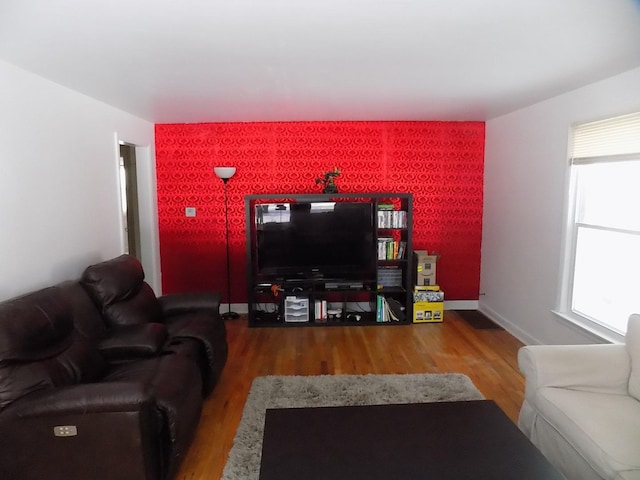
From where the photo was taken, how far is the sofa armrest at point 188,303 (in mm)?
3475

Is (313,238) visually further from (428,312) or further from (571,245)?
(571,245)

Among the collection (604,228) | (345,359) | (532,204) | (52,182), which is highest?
(52,182)

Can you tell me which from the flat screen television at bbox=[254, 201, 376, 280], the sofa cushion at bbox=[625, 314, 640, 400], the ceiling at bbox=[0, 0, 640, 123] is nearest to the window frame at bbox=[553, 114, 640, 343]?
the ceiling at bbox=[0, 0, 640, 123]

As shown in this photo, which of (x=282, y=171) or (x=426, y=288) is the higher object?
(x=282, y=171)

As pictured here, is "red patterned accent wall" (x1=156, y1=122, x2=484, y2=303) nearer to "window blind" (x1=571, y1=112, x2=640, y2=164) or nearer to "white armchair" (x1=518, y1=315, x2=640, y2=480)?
"window blind" (x1=571, y1=112, x2=640, y2=164)

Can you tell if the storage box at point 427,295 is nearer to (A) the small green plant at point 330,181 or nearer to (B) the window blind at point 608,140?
(A) the small green plant at point 330,181

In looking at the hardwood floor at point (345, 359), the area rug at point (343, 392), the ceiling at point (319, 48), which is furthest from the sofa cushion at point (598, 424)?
the ceiling at point (319, 48)

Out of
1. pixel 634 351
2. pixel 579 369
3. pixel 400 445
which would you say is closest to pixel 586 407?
pixel 579 369

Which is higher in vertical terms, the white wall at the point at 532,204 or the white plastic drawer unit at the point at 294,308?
the white wall at the point at 532,204

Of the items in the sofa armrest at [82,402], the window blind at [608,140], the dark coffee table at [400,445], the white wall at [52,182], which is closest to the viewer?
the dark coffee table at [400,445]

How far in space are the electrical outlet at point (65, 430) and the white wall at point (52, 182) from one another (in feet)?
3.37

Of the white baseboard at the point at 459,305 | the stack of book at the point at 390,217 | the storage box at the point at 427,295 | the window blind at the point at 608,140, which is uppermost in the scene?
the window blind at the point at 608,140

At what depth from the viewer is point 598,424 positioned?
188 centimetres

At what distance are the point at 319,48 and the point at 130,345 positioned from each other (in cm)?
217
